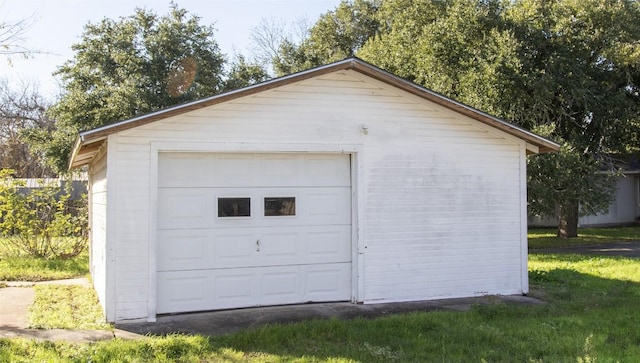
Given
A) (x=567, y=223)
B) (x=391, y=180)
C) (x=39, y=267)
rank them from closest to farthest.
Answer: (x=391, y=180), (x=39, y=267), (x=567, y=223)

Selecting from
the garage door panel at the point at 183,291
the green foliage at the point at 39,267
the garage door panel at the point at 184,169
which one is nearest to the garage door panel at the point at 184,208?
the garage door panel at the point at 184,169

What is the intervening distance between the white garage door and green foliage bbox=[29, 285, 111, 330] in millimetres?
1006

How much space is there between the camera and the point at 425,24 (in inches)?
821

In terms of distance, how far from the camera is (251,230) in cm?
890

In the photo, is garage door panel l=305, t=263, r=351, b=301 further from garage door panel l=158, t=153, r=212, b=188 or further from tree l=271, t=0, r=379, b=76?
tree l=271, t=0, r=379, b=76

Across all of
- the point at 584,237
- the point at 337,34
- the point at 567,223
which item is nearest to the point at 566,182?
the point at 567,223

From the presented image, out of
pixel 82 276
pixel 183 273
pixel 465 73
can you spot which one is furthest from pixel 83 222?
pixel 465 73

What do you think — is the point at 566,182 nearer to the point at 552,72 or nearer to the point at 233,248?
the point at 552,72

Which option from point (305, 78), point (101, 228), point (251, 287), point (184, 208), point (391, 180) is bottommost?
point (251, 287)

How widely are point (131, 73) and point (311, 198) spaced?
53.5 ft

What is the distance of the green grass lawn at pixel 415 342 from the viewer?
6344 millimetres

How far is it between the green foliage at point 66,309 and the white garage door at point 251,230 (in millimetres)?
1006

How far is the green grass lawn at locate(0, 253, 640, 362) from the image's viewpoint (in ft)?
20.8

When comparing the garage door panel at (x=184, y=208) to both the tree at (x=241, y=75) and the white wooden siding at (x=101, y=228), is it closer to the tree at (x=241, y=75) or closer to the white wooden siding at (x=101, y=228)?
the white wooden siding at (x=101, y=228)
